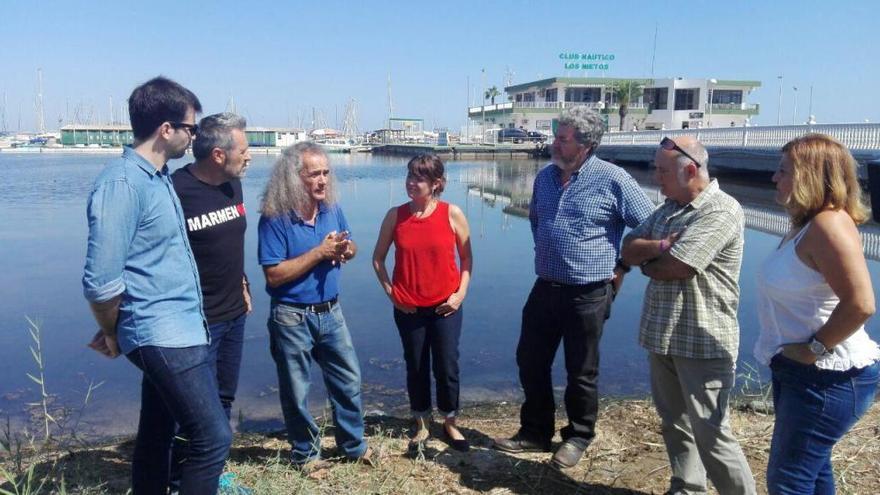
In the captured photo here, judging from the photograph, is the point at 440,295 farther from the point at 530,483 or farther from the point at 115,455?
the point at 115,455

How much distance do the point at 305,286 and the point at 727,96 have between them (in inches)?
2721

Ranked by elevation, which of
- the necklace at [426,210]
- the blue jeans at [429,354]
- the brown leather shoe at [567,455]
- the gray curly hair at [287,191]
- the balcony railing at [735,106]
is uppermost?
the balcony railing at [735,106]

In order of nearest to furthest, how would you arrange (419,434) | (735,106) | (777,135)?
(419,434)
(777,135)
(735,106)

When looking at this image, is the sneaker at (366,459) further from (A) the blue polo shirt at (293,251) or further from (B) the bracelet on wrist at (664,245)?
(B) the bracelet on wrist at (664,245)

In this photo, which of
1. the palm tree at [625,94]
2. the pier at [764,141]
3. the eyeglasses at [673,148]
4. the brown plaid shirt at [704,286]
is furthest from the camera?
the palm tree at [625,94]

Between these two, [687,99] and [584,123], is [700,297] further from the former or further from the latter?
[687,99]

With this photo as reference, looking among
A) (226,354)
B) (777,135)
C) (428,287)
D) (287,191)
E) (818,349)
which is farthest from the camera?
(777,135)

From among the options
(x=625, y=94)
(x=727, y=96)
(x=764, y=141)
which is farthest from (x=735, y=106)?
(x=764, y=141)

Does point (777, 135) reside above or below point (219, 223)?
above

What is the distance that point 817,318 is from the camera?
8.48 ft

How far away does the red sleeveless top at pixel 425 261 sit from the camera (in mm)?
4125

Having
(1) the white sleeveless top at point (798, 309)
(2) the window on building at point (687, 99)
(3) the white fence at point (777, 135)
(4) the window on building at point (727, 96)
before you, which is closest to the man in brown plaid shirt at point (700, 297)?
(1) the white sleeveless top at point (798, 309)

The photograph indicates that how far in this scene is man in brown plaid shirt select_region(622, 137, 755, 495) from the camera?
10.3 feet

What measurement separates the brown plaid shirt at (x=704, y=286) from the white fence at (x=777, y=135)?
1002 centimetres
